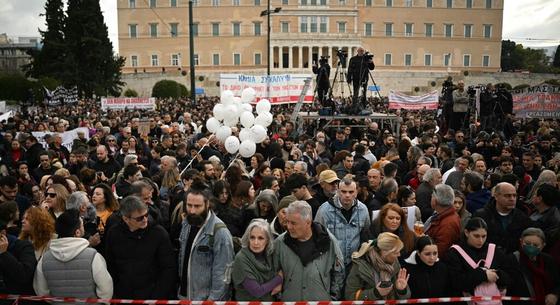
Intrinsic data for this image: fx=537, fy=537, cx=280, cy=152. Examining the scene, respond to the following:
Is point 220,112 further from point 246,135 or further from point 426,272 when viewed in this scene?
point 426,272

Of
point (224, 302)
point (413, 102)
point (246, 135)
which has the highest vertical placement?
point (413, 102)

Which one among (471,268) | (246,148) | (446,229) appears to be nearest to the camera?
(471,268)

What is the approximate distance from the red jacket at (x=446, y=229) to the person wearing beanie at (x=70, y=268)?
299cm

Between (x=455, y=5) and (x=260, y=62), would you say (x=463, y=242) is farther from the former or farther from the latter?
(x=455, y=5)

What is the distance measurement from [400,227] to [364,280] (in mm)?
907

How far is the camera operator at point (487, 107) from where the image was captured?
14.2 m

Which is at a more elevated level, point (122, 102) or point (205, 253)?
point (122, 102)

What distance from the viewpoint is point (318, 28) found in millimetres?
71938

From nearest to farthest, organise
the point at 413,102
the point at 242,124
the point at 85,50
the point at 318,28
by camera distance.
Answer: the point at 242,124 → the point at 413,102 → the point at 85,50 → the point at 318,28

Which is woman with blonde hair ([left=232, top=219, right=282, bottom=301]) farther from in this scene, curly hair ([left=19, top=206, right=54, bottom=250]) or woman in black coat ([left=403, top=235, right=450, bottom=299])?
curly hair ([left=19, top=206, right=54, bottom=250])

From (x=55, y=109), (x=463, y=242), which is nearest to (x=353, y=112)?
(x=463, y=242)

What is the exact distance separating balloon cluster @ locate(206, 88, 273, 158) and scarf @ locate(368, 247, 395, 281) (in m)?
5.24

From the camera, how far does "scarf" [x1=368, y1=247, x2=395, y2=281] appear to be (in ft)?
13.9

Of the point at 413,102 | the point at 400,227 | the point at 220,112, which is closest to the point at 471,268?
the point at 400,227
